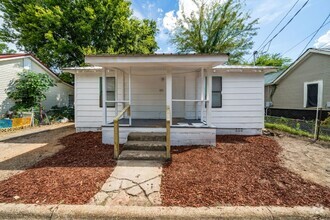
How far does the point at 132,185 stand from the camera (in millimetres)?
3021

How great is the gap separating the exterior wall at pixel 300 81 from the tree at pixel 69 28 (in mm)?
12983

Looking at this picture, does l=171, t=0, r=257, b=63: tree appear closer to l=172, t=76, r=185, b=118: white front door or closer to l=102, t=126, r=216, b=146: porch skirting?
l=172, t=76, r=185, b=118: white front door

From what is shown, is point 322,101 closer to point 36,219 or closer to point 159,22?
point 36,219

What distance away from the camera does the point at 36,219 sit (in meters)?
2.27

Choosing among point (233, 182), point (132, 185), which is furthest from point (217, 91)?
point (132, 185)

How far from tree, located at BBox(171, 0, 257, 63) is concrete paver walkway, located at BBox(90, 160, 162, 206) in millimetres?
17542

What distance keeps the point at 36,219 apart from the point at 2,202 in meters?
0.73

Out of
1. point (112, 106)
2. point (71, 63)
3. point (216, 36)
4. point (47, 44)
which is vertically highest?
point (216, 36)

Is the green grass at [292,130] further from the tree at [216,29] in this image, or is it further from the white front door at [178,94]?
the tree at [216,29]

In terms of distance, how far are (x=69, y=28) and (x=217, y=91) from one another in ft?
49.9

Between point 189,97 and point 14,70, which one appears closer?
point 189,97

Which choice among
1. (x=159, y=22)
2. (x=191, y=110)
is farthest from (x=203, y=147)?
(x=159, y=22)

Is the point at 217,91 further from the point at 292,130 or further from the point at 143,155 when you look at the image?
the point at 143,155

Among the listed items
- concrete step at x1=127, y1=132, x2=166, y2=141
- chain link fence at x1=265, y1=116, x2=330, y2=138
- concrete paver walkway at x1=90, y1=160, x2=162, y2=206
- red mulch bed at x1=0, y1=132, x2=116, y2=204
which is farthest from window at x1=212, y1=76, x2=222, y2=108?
red mulch bed at x1=0, y1=132, x2=116, y2=204
